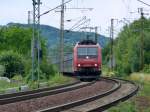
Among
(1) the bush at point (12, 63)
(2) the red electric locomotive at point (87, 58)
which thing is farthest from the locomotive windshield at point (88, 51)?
(1) the bush at point (12, 63)

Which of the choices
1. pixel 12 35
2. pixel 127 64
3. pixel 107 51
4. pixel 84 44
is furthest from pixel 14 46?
pixel 107 51

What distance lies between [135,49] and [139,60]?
2.38 metres

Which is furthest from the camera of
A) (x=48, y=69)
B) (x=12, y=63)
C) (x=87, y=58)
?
(x=48, y=69)

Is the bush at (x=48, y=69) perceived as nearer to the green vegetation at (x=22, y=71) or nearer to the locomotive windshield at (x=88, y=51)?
the green vegetation at (x=22, y=71)

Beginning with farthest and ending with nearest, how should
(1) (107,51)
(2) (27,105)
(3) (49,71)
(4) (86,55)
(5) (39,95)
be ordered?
(1) (107,51) → (3) (49,71) → (4) (86,55) → (5) (39,95) → (2) (27,105)

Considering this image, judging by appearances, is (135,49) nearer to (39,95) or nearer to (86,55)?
(86,55)

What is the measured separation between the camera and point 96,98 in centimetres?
2548

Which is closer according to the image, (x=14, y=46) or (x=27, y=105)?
(x=27, y=105)

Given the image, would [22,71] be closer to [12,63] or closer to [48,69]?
[12,63]

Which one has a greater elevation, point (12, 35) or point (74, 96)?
point (12, 35)

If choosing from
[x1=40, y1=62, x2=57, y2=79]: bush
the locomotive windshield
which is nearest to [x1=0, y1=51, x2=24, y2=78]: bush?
[x1=40, y1=62, x2=57, y2=79]: bush

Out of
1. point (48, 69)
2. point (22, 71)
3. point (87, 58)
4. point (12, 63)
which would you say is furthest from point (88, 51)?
point (12, 63)

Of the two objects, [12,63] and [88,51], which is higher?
[88,51]

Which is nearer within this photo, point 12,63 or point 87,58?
point 87,58
